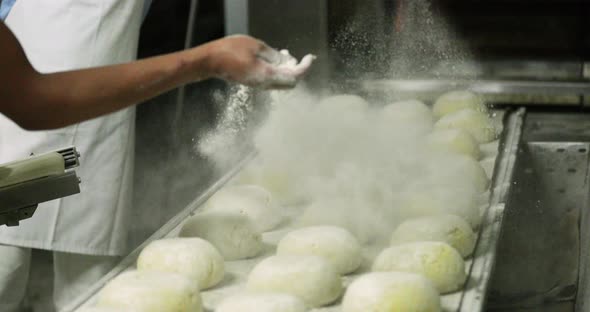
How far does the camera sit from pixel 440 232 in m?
1.79

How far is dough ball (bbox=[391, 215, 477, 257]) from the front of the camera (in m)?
1.75

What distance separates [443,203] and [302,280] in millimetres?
522

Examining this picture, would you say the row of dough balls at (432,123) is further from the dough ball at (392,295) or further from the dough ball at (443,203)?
the dough ball at (392,295)

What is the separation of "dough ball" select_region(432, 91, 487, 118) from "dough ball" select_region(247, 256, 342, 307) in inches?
45.6

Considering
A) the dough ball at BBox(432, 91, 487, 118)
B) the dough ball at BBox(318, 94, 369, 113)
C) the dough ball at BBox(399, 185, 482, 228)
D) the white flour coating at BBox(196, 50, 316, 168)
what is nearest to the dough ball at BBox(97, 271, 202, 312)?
the dough ball at BBox(399, 185, 482, 228)

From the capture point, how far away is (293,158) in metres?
2.37

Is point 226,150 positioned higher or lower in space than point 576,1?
lower

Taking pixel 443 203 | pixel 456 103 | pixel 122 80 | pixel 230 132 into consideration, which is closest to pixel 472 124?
pixel 456 103

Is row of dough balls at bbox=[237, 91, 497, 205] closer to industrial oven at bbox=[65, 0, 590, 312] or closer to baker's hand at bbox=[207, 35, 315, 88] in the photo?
industrial oven at bbox=[65, 0, 590, 312]

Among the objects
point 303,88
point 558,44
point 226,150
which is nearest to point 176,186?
point 226,150

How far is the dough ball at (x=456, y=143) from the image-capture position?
2.33 meters

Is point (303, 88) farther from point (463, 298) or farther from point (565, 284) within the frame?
point (463, 298)

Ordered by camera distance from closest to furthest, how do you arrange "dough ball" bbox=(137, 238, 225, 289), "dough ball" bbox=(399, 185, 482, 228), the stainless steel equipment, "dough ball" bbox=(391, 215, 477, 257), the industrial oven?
the stainless steel equipment, "dough ball" bbox=(137, 238, 225, 289), "dough ball" bbox=(391, 215, 477, 257), "dough ball" bbox=(399, 185, 482, 228), the industrial oven

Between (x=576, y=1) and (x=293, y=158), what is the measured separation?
103 cm
